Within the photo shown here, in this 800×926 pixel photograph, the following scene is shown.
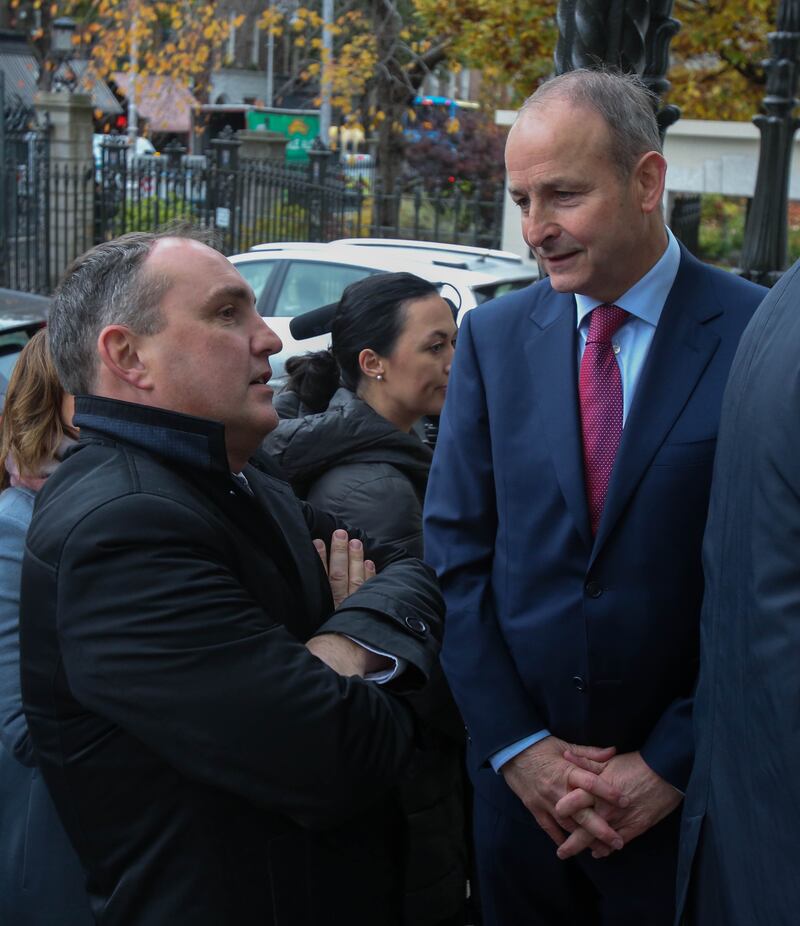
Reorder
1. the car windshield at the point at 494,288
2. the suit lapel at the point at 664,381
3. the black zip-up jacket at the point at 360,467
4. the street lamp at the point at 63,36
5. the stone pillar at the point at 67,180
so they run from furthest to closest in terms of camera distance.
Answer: the street lamp at the point at 63,36 < the stone pillar at the point at 67,180 < the car windshield at the point at 494,288 < the black zip-up jacket at the point at 360,467 < the suit lapel at the point at 664,381

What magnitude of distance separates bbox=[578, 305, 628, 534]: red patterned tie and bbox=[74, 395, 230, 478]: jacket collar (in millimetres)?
830

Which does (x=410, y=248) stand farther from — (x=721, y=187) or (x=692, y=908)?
(x=692, y=908)

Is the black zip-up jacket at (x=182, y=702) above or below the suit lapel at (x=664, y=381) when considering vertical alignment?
below

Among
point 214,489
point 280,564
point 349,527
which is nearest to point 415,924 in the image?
point 349,527

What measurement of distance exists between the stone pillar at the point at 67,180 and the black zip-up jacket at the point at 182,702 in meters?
13.6

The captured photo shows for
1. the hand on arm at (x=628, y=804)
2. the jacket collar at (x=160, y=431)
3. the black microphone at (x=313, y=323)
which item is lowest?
the hand on arm at (x=628, y=804)

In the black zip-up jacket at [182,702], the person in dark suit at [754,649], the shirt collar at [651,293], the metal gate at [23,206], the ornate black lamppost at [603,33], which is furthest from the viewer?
the metal gate at [23,206]

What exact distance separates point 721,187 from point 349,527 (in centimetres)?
1052

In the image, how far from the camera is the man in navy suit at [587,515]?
2.36 meters

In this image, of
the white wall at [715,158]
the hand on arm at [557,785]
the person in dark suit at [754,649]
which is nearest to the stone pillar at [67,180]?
the white wall at [715,158]

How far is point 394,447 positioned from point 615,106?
114 cm

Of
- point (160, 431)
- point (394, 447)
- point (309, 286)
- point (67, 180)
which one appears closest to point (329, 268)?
point (309, 286)

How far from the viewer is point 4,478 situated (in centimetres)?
279

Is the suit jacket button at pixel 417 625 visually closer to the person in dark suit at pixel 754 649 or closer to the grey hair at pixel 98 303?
the person in dark suit at pixel 754 649
